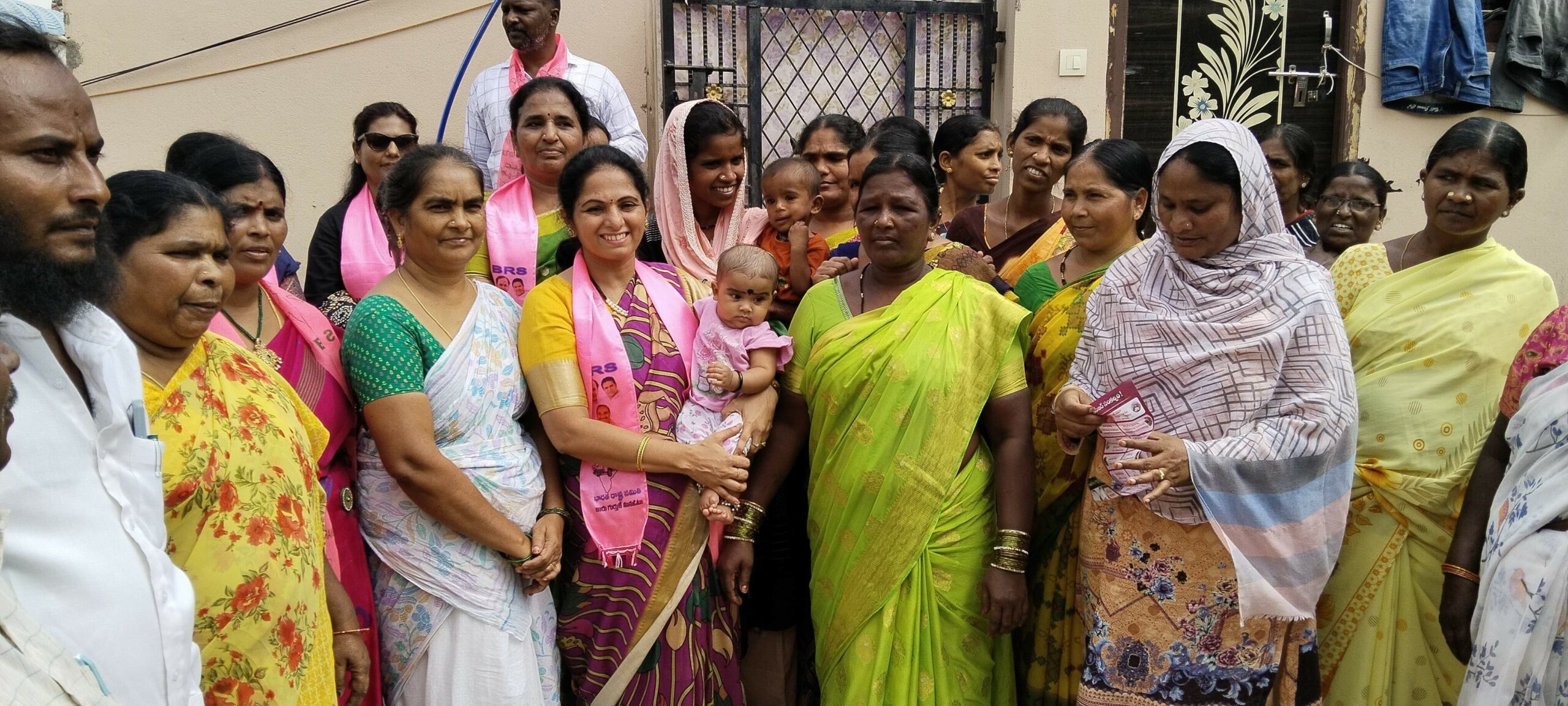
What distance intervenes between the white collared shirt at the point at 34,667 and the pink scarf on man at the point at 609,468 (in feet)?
4.86

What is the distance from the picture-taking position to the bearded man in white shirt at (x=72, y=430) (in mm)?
1550

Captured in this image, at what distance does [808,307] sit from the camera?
3260mm

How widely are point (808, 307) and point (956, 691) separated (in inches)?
48.0

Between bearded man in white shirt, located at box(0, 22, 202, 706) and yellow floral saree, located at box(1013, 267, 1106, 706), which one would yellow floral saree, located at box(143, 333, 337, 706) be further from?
yellow floral saree, located at box(1013, 267, 1106, 706)

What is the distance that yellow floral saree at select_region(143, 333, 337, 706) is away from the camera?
1965 mm

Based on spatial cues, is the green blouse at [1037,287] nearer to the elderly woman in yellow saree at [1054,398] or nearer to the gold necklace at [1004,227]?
the elderly woman in yellow saree at [1054,398]

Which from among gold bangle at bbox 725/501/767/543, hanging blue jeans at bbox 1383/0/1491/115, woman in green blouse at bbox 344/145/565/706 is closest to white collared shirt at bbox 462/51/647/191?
woman in green blouse at bbox 344/145/565/706

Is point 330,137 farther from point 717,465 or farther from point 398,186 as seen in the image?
point 717,465

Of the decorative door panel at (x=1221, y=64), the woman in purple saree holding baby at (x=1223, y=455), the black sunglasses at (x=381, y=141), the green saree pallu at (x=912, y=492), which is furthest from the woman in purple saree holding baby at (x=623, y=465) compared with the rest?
the decorative door panel at (x=1221, y=64)

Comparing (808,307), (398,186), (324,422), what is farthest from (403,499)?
(808,307)

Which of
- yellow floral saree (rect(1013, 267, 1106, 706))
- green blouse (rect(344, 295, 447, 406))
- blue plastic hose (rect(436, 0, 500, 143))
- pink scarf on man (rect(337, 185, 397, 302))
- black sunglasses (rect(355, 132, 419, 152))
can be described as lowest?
yellow floral saree (rect(1013, 267, 1106, 706))

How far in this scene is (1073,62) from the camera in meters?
6.79

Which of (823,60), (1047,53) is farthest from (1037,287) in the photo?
(1047,53)

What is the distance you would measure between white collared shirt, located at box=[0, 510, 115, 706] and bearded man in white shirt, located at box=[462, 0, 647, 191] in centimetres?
325
